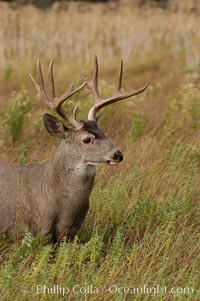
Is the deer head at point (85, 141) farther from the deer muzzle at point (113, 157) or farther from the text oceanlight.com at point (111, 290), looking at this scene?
the text oceanlight.com at point (111, 290)

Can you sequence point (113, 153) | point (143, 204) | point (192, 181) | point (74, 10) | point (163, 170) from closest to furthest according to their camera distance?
point (113, 153) < point (143, 204) < point (192, 181) < point (163, 170) < point (74, 10)

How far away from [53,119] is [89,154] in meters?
0.41

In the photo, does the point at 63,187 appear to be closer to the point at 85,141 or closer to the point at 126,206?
the point at 85,141

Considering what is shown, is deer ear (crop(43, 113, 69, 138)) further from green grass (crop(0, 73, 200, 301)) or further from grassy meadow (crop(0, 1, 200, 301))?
green grass (crop(0, 73, 200, 301))

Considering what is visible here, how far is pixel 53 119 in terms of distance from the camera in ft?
18.1

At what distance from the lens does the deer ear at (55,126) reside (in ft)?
18.1

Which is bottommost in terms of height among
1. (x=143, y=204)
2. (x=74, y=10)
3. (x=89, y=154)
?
(x=143, y=204)

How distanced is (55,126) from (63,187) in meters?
0.46

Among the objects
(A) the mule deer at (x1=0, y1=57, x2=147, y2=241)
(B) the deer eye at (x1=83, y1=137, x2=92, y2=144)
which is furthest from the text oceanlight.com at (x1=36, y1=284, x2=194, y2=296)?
(B) the deer eye at (x1=83, y1=137, x2=92, y2=144)

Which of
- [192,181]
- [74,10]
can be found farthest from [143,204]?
[74,10]

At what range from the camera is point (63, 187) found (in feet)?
17.9

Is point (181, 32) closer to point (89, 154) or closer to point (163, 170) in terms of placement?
point (163, 170)

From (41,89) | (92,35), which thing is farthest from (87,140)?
(92,35)

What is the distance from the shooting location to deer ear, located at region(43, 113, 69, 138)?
552 cm
